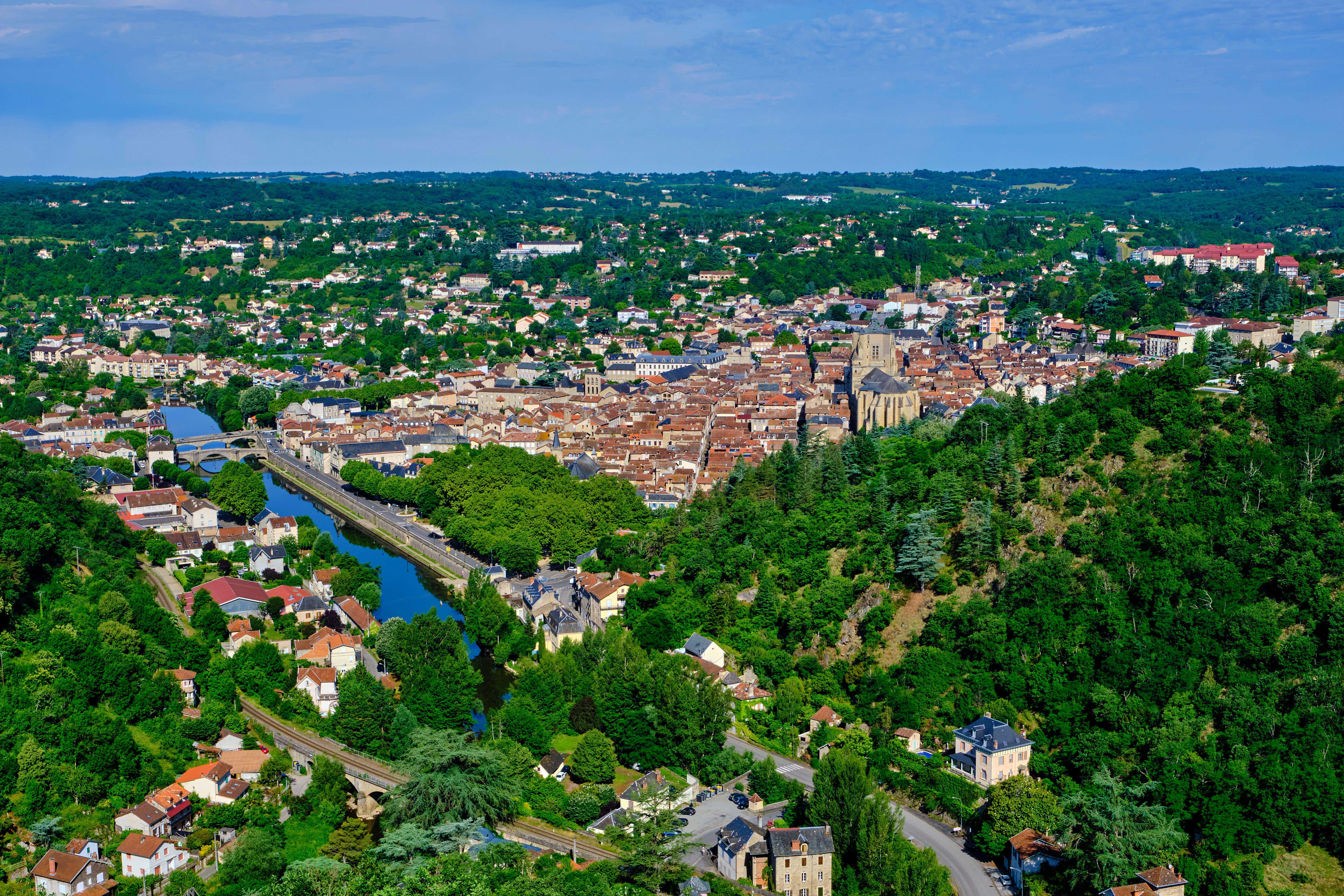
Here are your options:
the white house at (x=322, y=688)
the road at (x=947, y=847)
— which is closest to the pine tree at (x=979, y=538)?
the road at (x=947, y=847)

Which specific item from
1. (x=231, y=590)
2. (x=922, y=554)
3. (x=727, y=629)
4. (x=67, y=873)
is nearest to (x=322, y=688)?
(x=231, y=590)

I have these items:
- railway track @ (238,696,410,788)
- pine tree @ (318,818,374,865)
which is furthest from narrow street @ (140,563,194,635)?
pine tree @ (318,818,374,865)

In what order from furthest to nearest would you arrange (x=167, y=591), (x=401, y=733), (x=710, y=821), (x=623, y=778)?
(x=167, y=591) < (x=401, y=733) < (x=623, y=778) < (x=710, y=821)

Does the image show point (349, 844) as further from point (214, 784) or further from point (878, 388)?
point (878, 388)

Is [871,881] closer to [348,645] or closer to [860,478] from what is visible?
[348,645]

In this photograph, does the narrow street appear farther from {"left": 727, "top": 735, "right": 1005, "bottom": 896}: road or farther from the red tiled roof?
{"left": 727, "top": 735, "right": 1005, "bottom": 896}: road

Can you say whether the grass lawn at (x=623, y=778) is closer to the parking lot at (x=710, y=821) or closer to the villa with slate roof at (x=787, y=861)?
the parking lot at (x=710, y=821)

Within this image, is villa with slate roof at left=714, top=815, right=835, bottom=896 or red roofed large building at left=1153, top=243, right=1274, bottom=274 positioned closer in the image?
villa with slate roof at left=714, top=815, right=835, bottom=896
